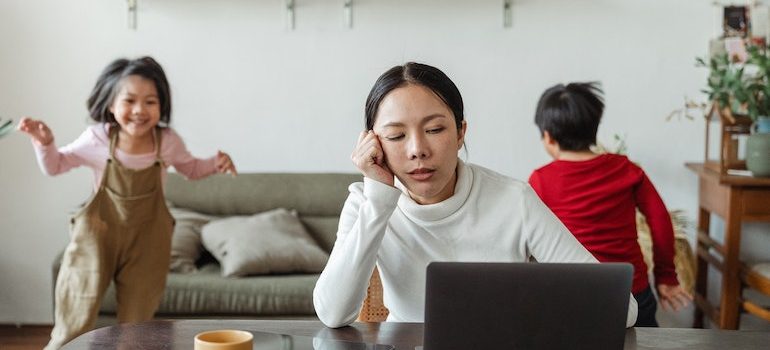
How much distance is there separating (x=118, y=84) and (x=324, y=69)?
121cm

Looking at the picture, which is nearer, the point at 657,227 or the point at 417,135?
the point at 417,135

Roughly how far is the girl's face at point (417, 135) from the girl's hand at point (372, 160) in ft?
0.04

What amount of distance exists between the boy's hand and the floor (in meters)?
2.42

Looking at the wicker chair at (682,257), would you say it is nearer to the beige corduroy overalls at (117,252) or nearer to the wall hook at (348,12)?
the wall hook at (348,12)

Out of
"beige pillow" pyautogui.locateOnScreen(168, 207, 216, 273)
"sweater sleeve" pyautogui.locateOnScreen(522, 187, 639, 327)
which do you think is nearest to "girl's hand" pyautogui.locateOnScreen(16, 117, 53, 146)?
"beige pillow" pyautogui.locateOnScreen(168, 207, 216, 273)

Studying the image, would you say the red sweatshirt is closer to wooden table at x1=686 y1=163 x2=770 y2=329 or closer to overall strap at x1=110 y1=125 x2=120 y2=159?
wooden table at x1=686 y1=163 x2=770 y2=329

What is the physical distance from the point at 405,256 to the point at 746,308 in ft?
6.86

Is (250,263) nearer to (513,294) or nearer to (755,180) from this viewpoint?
(755,180)

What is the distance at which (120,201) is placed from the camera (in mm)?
2896

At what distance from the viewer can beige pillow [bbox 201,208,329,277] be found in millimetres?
3416

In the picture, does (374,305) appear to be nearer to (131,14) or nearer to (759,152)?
(759,152)

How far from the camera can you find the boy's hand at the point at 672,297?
231 centimetres

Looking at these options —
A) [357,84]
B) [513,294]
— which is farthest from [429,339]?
[357,84]

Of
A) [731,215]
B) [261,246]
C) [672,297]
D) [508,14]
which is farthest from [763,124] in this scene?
[261,246]
